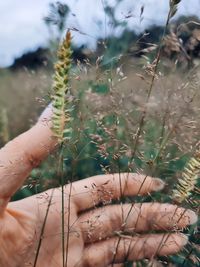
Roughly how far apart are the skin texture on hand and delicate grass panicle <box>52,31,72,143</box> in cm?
22

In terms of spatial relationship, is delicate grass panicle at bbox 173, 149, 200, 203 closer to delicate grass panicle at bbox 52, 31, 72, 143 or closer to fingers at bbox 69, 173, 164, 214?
fingers at bbox 69, 173, 164, 214

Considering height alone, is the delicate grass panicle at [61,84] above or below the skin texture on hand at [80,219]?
above

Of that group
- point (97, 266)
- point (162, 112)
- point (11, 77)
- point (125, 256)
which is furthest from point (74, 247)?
point (11, 77)

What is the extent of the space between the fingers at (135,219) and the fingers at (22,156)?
19 cm

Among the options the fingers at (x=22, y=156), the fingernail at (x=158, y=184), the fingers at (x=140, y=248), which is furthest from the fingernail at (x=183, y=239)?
the fingers at (x=22, y=156)

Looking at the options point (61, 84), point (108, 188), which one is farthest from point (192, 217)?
point (61, 84)

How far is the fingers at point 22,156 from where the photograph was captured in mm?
1343

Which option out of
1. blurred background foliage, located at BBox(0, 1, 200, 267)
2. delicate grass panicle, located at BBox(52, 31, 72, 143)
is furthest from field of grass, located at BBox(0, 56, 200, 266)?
delicate grass panicle, located at BBox(52, 31, 72, 143)

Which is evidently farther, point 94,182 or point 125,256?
point 94,182

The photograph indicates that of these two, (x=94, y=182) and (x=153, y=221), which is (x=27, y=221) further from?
(x=153, y=221)

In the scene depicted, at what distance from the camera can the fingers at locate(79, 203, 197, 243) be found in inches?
56.1

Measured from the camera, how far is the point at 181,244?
1.48m

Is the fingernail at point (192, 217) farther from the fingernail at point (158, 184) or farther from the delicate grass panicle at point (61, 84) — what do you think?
the delicate grass panicle at point (61, 84)

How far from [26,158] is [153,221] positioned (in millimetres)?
354
